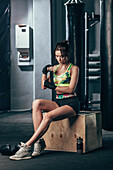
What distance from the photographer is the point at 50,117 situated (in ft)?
9.75

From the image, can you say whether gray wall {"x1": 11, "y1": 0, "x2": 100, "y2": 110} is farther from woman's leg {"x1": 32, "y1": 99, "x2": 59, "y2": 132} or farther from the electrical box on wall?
woman's leg {"x1": 32, "y1": 99, "x2": 59, "y2": 132}

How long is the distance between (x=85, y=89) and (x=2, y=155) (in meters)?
3.52

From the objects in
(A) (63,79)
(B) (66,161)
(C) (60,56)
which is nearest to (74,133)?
(B) (66,161)

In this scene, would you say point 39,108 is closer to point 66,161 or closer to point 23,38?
point 66,161

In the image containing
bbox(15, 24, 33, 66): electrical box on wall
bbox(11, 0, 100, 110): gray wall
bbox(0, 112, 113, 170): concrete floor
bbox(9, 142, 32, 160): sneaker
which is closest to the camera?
bbox(0, 112, 113, 170): concrete floor

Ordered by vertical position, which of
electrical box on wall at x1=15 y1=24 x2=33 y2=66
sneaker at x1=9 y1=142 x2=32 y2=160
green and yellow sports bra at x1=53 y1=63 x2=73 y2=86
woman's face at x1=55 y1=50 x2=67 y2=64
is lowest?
sneaker at x1=9 y1=142 x2=32 y2=160

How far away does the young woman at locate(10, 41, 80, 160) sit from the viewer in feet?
9.85

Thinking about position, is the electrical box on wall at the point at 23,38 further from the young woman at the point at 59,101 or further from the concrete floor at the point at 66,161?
the young woman at the point at 59,101

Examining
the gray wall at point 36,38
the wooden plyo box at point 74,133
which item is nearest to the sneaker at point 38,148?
the wooden plyo box at point 74,133

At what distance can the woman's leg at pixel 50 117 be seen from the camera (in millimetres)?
2904

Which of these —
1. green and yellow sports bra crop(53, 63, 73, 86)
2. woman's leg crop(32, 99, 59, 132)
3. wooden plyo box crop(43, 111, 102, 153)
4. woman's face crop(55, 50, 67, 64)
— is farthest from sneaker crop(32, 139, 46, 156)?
woman's face crop(55, 50, 67, 64)

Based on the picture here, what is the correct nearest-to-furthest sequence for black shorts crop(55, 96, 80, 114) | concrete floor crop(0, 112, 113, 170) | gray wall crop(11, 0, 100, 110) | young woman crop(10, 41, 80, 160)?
concrete floor crop(0, 112, 113, 170) < young woman crop(10, 41, 80, 160) < black shorts crop(55, 96, 80, 114) < gray wall crop(11, 0, 100, 110)

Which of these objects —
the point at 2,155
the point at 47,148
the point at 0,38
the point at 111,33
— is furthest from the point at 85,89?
the point at 2,155

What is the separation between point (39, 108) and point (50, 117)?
7.5 inches
